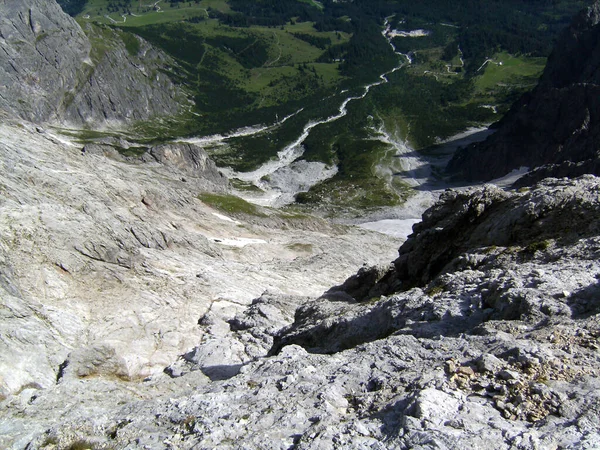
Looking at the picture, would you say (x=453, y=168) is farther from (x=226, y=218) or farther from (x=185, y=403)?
(x=185, y=403)

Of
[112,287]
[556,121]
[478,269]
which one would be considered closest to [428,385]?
[478,269]

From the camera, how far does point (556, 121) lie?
156 metres

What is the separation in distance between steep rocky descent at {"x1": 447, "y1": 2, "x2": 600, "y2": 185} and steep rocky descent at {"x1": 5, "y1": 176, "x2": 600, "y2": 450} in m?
107

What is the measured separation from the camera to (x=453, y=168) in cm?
17225

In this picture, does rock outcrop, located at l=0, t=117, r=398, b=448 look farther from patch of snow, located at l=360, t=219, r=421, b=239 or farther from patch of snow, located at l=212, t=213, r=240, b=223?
patch of snow, located at l=360, t=219, r=421, b=239

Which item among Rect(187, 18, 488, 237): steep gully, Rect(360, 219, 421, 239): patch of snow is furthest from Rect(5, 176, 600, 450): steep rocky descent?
Rect(187, 18, 488, 237): steep gully

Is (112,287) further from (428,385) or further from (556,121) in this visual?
(556,121)

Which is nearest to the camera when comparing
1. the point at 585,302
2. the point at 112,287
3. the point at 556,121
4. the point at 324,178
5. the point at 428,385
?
the point at 428,385

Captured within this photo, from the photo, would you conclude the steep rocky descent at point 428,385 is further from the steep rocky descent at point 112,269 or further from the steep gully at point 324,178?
the steep gully at point 324,178

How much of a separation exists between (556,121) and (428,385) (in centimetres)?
16688

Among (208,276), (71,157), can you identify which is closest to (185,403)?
(208,276)

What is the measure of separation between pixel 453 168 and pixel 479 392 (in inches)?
6641

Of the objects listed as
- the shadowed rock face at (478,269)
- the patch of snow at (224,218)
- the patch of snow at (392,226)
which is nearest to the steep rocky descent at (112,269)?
the patch of snow at (224,218)

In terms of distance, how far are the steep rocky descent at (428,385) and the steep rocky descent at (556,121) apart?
4220 inches
